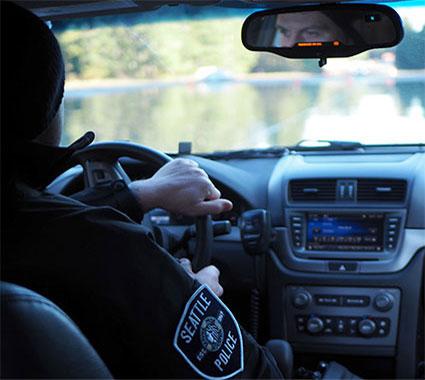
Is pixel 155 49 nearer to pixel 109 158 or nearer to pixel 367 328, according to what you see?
pixel 109 158

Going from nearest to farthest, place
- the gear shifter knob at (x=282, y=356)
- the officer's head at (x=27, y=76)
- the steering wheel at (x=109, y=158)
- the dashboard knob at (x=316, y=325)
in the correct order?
the officer's head at (x=27, y=76) < the gear shifter knob at (x=282, y=356) < the steering wheel at (x=109, y=158) < the dashboard knob at (x=316, y=325)

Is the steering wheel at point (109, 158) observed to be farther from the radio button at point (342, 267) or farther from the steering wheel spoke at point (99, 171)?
the radio button at point (342, 267)

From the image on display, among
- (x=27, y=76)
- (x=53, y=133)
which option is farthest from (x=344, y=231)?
(x=27, y=76)

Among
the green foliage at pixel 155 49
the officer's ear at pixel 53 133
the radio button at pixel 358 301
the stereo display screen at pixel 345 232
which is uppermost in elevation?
the officer's ear at pixel 53 133

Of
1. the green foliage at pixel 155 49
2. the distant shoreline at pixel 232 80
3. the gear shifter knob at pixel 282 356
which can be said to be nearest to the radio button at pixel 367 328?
the gear shifter knob at pixel 282 356

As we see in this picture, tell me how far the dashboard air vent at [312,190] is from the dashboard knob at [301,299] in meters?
0.47

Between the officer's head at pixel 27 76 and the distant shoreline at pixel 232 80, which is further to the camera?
the distant shoreline at pixel 232 80

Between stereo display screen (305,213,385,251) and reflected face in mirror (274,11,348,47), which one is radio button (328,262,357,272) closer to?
stereo display screen (305,213,385,251)

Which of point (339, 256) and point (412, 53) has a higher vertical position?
point (412, 53)

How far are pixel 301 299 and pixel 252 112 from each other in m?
1.84

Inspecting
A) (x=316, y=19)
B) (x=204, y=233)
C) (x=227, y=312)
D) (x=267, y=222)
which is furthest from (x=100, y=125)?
(x=227, y=312)

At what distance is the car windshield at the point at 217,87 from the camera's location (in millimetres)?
3873

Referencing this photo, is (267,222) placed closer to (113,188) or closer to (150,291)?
(113,188)

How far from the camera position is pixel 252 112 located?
5289 mm
